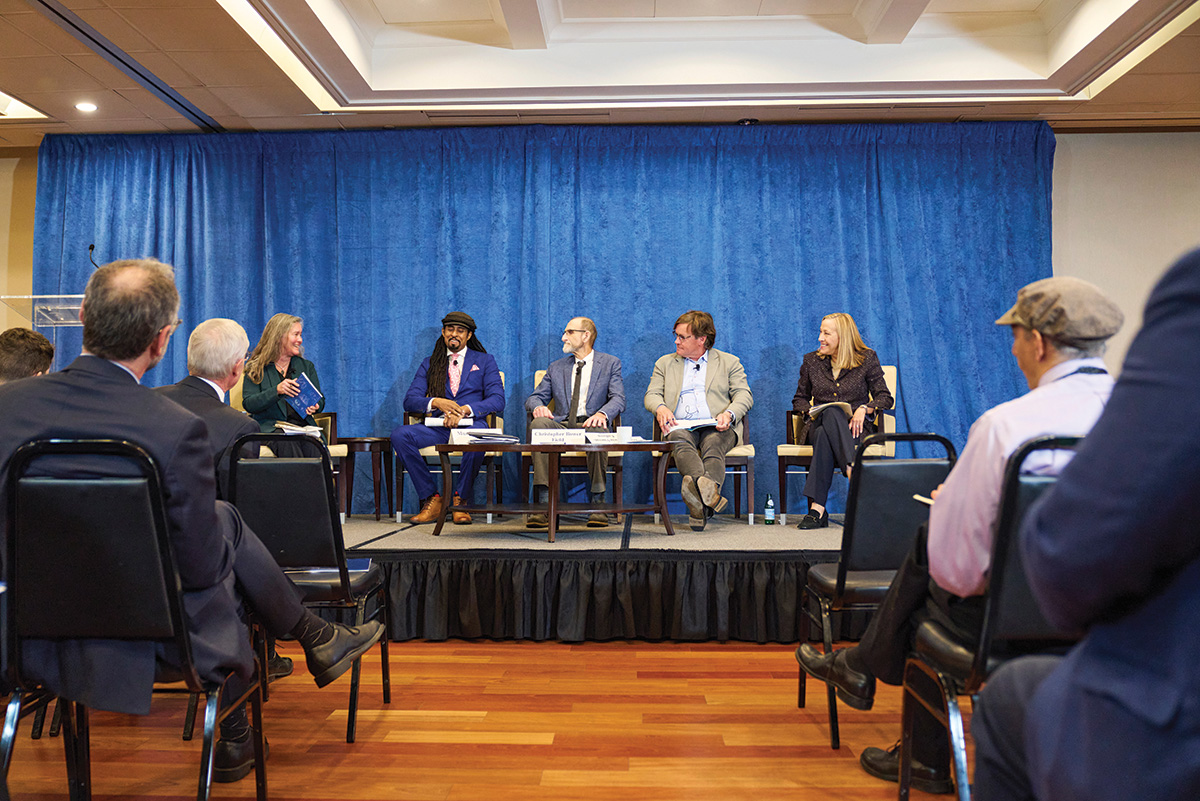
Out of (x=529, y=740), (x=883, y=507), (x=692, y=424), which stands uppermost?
(x=692, y=424)

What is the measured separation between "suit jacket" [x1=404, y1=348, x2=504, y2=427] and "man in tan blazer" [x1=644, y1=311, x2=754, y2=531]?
933mm

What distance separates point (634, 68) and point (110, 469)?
14.2ft

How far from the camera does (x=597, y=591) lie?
330 cm

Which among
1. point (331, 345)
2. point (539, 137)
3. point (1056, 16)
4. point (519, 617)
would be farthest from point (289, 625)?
point (1056, 16)

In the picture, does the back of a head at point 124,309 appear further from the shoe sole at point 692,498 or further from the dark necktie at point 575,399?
the dark necktie at point 575,399

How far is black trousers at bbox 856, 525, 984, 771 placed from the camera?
1592 mm

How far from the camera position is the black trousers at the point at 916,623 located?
5.22 ft

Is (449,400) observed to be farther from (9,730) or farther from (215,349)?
(9,730)

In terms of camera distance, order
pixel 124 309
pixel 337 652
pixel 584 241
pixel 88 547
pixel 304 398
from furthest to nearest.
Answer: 1. pixel 584 241
2. pixel 304 398
3. pixel 337 652
4. pixel 124 309
5. pixel 88 547

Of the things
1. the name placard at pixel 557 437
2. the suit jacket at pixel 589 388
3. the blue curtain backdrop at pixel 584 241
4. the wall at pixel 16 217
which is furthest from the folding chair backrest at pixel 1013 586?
the wall at pixel 16 217

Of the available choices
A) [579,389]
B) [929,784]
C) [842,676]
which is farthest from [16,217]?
[929,784]

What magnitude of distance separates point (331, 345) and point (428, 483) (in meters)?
1.59

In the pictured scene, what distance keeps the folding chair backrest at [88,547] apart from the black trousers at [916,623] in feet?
4.71

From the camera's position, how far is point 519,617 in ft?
10.9
